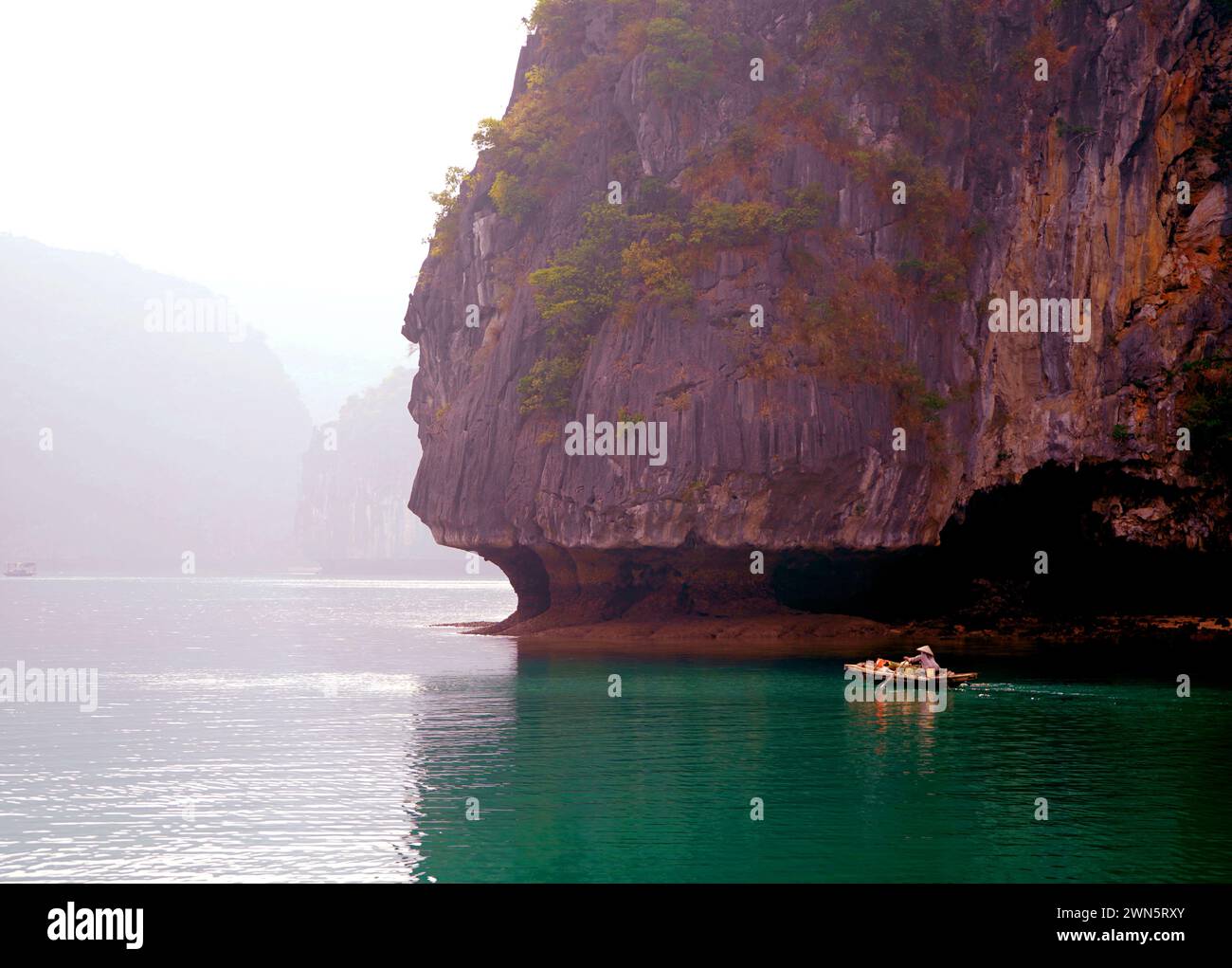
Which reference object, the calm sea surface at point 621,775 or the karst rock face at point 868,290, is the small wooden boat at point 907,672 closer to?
the calm sea surface at point 621,775

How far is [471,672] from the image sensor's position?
39656mm

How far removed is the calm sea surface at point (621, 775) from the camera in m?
15.8

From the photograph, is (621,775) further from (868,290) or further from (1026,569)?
(1026,569)

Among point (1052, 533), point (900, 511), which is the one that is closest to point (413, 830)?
point (900, 511)

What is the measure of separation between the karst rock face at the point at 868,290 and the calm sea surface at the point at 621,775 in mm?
8650

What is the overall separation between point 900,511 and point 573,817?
3250 cm

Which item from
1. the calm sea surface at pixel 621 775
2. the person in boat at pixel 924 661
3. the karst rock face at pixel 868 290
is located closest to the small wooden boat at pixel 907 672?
the person in boat at pixel 924 661

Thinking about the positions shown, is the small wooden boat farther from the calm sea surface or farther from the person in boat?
the calm sea surface

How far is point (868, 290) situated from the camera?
162 feet

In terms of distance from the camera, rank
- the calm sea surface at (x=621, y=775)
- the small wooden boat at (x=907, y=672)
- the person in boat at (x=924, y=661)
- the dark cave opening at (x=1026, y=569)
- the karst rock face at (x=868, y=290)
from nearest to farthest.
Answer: the calm sea surface at (x=621, y=775)
the small wooden boat at (x=907, y=672)
the person in boat at (x=924, y=661)
the karst rock face at (x=868, y=290)
the dark cave opening at (x=1026, y=569)

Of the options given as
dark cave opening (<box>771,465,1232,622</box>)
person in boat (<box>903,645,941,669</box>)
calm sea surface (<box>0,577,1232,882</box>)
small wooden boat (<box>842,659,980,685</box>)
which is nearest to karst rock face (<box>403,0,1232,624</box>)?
dark cave opening (<box>771,465,1232,622</box>)

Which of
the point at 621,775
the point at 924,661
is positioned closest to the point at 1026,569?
the point at 924,661

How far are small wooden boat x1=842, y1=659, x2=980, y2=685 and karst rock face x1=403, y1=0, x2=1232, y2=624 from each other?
14.0 meters

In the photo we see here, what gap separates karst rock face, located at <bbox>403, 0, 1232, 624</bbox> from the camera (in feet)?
157
